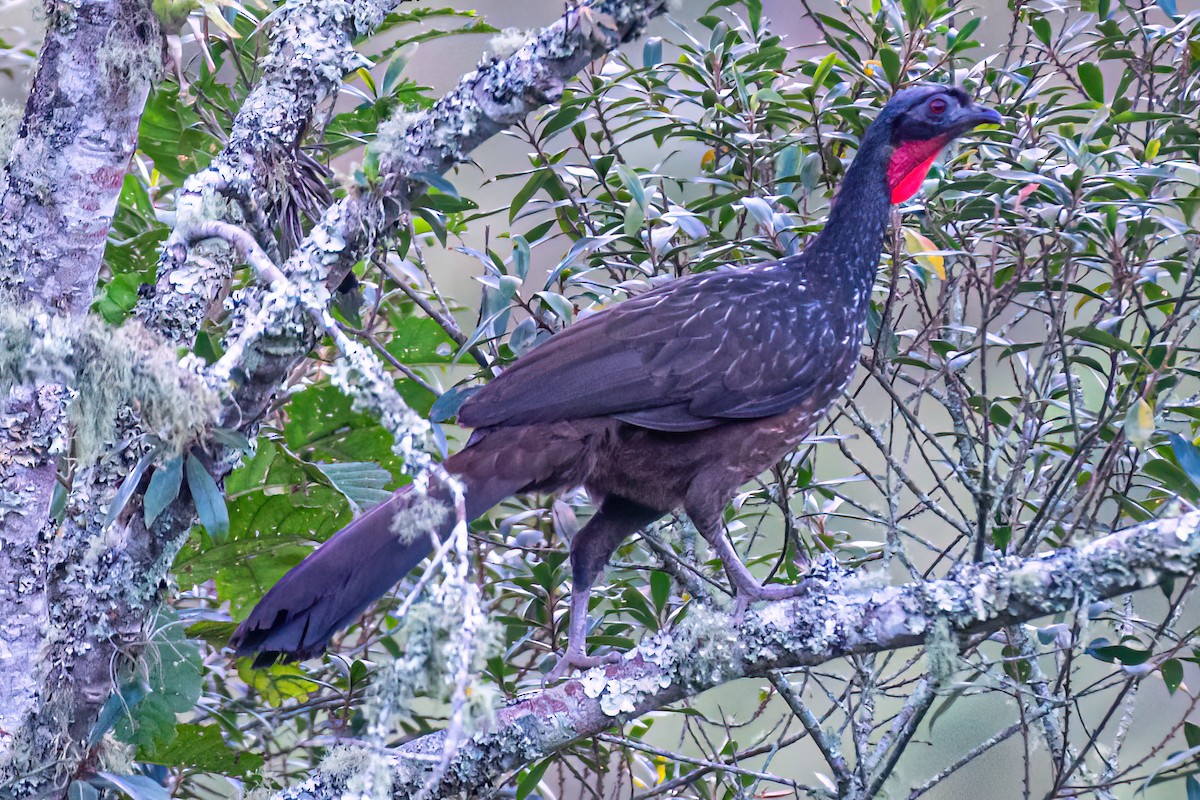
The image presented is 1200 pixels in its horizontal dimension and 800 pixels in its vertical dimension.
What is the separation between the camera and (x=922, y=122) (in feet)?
7.13

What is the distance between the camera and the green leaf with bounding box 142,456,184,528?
1.45 metres

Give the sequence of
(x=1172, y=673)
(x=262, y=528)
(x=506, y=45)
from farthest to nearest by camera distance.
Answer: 1. (x=262, y=528)
2. (x=1172, y=673)
3. (x=506, y=45)

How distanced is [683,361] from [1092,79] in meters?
0.95

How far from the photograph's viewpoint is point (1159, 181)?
2098 millimetres

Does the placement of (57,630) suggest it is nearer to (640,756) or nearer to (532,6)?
(640,756)

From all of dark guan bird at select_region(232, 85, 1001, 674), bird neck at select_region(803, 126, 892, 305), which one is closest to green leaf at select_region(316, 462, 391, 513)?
dark guan bird at select_region(232, 85, 1001, 674)

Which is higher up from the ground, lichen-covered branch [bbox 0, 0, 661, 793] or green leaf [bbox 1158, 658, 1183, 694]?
green leaf [bbox 1158, 658, 1183, 694]

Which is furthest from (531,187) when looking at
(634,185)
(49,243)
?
(49,243)

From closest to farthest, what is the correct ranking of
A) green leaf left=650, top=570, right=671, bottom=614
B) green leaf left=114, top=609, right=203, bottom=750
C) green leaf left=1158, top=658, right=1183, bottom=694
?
green leaf left=114, top=609, right=203, bottom=750 → green leaf left=1158, top=658, right=1183, bottom=694 → green leaf left=650, top=570, right=671, bottom=614

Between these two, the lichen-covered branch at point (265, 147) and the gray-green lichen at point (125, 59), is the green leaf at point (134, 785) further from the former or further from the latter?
the gray-green lichen at point (125, 59)

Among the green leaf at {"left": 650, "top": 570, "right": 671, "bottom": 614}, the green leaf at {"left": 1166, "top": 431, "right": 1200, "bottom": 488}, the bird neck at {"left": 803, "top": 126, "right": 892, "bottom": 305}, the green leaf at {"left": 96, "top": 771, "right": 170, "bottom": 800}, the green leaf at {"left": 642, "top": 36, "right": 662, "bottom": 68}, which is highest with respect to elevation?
the green leaf at {"left": 642, "top": 36, "right": 662, "bottom": 68}

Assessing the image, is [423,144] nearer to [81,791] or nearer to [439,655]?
[439,655]

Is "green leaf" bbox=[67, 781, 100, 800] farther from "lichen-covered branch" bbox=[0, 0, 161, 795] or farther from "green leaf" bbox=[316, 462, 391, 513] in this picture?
"green leaf" bbox=[316, 462, 391, 513]

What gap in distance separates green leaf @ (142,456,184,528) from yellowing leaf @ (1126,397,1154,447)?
1250 mm
